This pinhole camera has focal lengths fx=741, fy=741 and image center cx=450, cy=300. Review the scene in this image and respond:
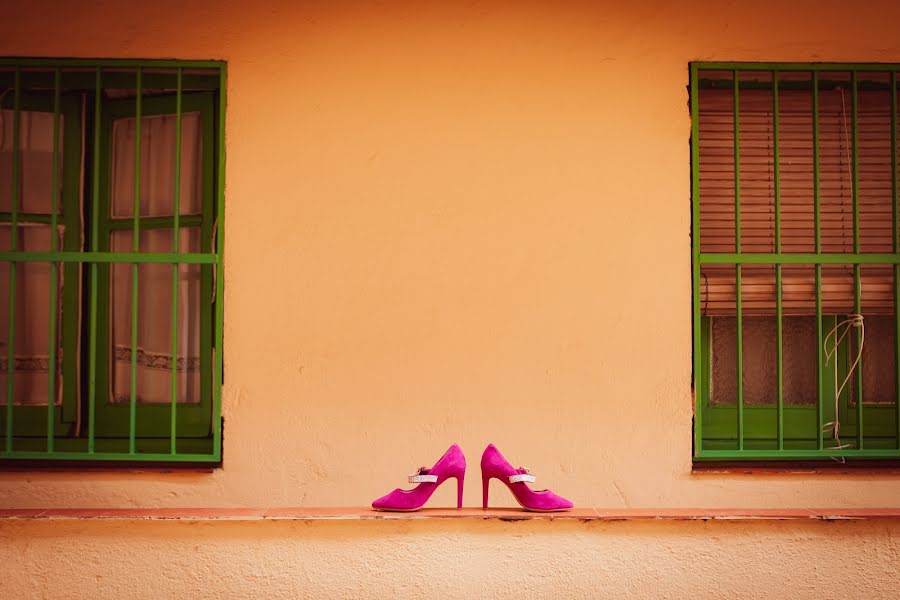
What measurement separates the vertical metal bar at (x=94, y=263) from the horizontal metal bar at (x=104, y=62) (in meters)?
0.04

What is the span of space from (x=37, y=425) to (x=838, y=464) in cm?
316

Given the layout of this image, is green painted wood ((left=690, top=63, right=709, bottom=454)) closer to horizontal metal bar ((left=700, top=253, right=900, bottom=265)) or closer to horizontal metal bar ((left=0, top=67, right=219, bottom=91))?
horizontal metal bar ((left=700, top=253, right=900, bottom=265))

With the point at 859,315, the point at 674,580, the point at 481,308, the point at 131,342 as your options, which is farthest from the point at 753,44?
the point at 131,342

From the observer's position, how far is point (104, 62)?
288cm

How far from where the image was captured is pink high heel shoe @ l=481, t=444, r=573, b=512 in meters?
2.53

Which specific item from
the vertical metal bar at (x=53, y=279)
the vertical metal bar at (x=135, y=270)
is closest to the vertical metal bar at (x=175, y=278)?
the vertical metal bar at (x=135, y=270)

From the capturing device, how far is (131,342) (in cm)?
295

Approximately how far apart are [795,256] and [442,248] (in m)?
1.38

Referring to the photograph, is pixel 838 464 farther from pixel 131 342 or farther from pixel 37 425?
pixel 37 425

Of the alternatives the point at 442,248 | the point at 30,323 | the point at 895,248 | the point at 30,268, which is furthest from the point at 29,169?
the point at 895,248

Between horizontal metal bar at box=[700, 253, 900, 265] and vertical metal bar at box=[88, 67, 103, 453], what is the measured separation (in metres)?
2.35

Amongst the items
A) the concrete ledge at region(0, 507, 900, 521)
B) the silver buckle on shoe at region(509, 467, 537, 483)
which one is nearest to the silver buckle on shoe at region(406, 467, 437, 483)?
the concrete ledge at region(0, 507, 900, 521)

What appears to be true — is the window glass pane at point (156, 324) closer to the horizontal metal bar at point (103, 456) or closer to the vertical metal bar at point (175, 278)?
the vertical metal bar at point (175, 278)

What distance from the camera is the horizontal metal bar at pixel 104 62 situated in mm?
2875
